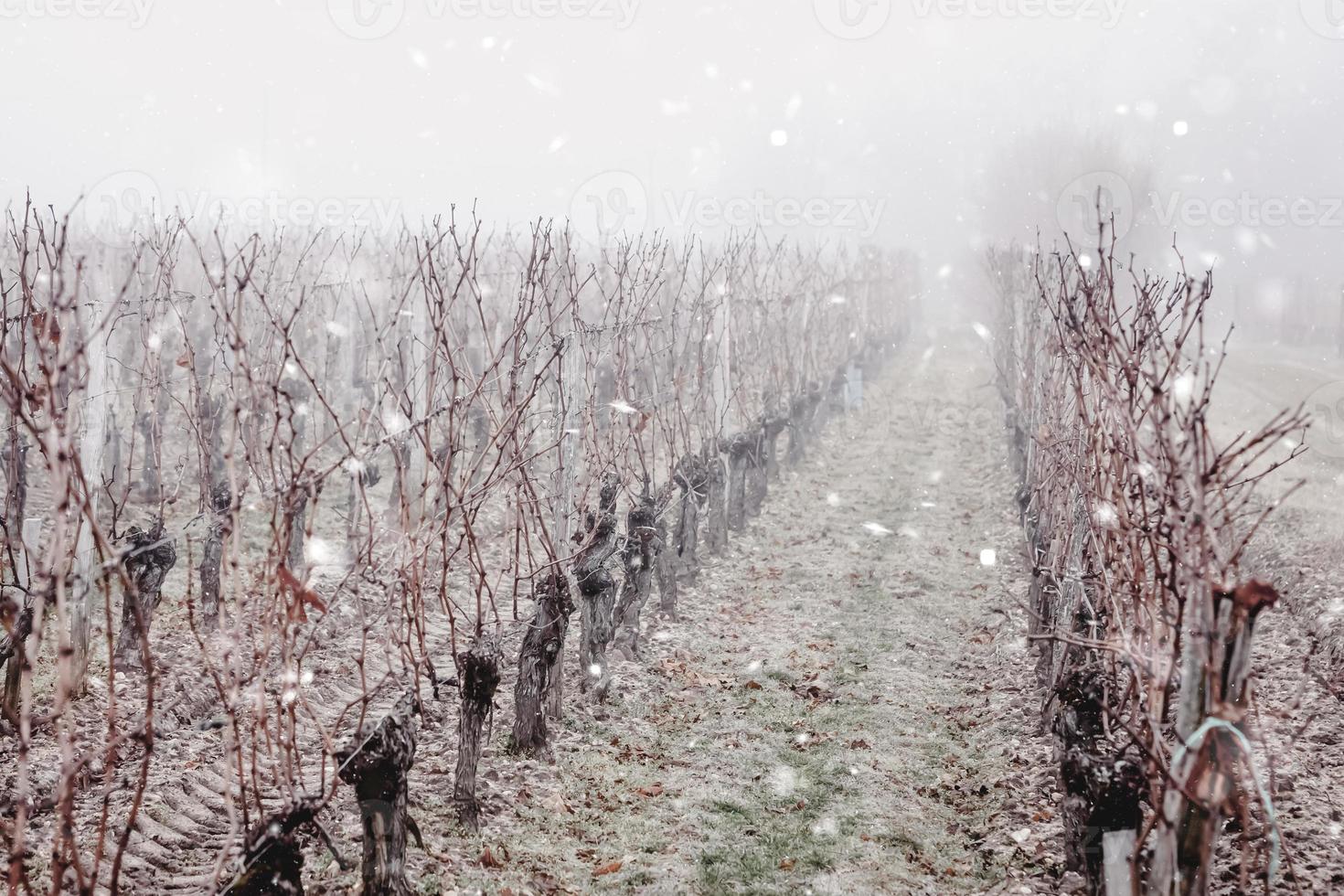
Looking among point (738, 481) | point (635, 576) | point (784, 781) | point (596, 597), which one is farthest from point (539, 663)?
point (738, 481)

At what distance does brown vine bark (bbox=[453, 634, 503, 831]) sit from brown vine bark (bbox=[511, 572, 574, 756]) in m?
0.74

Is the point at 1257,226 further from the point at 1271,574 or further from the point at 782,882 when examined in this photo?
the point at 782,882

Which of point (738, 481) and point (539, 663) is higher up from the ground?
point (738, 481)

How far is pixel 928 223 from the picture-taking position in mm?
64750

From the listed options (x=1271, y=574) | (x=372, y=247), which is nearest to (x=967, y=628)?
(x=1271, y=574)

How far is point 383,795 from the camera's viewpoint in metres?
3.84

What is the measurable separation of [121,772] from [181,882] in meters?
1.12

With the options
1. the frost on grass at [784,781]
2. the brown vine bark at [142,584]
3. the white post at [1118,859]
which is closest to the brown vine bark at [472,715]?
the frost on grass at [784,781]

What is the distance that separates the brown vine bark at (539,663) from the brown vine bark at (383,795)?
69.6 inches

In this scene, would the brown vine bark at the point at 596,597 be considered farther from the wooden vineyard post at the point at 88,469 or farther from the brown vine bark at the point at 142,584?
the wooden vineyard post at the point at 88,469

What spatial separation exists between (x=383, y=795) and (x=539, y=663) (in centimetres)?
199

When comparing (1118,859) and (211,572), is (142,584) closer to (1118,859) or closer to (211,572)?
(211,572)

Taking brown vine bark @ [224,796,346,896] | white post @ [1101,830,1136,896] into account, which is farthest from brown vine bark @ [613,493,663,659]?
white post @ [1101,830,1136,896]

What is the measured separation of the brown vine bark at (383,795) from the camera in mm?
3816
